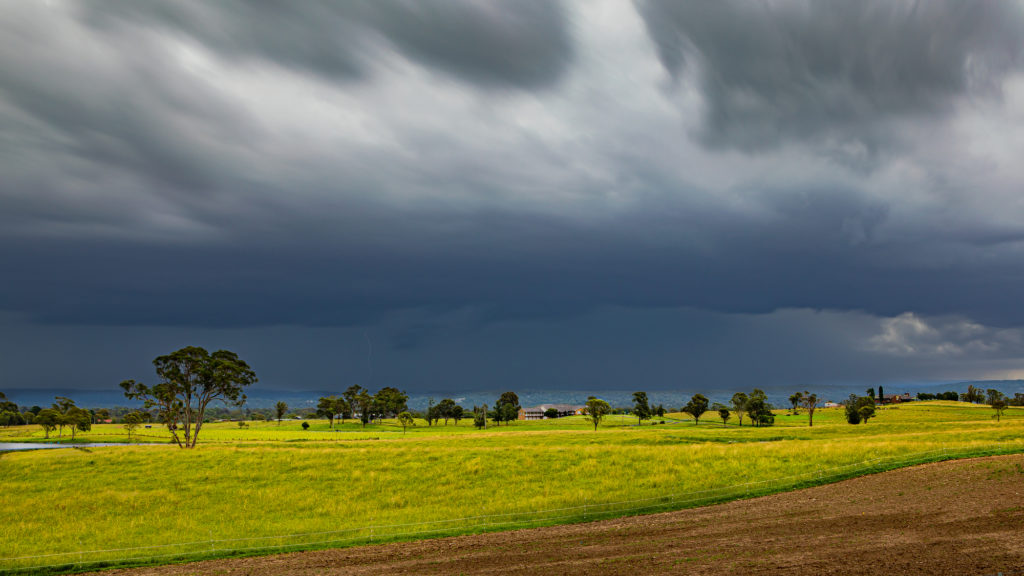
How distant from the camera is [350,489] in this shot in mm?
54562

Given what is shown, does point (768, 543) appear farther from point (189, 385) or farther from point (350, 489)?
point (189, 385)

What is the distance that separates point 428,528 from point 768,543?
22135 mm

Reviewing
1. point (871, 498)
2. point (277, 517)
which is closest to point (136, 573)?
point (277, 517)

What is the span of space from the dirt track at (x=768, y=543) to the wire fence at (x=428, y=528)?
235cm

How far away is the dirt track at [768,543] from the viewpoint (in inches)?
951

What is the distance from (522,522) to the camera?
38.7 meters

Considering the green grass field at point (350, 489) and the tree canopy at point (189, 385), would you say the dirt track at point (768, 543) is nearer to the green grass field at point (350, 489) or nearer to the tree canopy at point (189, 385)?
the green grass field at point (350, 489)

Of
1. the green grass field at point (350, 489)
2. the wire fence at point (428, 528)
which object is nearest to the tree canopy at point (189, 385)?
the green grass field at point (350, 489)

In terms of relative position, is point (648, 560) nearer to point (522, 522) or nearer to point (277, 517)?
point (522, 522)

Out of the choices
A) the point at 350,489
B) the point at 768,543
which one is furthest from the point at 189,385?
the point at 768,543

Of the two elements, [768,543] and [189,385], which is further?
[189,385]

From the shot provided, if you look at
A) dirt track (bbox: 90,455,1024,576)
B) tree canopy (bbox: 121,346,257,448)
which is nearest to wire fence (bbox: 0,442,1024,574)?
dirt track (bbox: 90,455,1024,576)

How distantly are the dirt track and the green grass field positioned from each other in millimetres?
4360

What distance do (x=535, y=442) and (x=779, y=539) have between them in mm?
70679
